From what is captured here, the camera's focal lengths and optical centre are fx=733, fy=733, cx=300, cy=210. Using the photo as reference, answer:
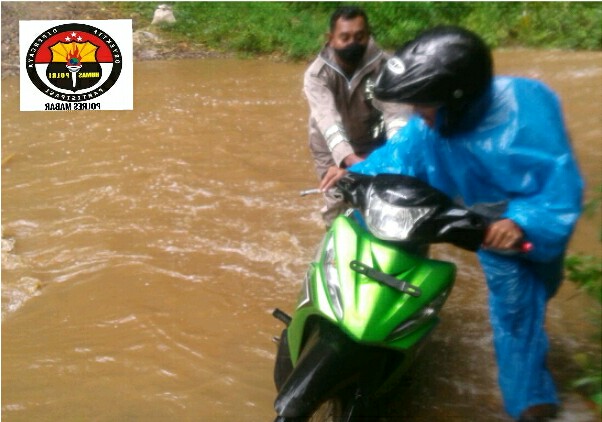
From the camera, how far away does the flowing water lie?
3.18 meters

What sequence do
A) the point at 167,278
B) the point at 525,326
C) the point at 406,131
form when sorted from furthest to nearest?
the point at 167,278, the point at 406,131, the point at 525,326

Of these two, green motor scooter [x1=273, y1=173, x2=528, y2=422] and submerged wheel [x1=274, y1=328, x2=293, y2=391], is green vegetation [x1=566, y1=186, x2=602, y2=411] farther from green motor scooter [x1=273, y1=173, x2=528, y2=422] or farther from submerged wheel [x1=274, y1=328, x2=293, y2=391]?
submerged wheel [x1=274, y1=328, x2=293, y2=391]

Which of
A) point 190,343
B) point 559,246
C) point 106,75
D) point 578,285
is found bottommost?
point 190,343

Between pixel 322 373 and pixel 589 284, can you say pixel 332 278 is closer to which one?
pixel 322 373

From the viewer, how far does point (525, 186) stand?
225 centimetres

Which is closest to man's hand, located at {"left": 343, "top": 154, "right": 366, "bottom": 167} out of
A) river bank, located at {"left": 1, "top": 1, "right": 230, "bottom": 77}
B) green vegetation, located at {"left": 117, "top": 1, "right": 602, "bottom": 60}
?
river bank, located at {"left": 1, "top": 1, "right": 230, "bottom": 77}

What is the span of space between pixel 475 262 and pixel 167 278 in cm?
178

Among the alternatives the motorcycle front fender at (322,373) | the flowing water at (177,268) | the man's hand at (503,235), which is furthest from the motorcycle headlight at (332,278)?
the flowing water at (177,268)

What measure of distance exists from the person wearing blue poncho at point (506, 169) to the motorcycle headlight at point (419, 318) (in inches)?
9.0

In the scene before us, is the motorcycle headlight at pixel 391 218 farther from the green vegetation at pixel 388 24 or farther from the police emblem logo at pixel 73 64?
the green vegetation at pixel 388 24

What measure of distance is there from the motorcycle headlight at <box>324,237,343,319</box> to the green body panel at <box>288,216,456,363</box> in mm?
14

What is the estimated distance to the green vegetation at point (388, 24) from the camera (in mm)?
8616

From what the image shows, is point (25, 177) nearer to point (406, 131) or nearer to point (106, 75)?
point (106, 75)

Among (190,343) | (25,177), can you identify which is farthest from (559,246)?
(25,177)
